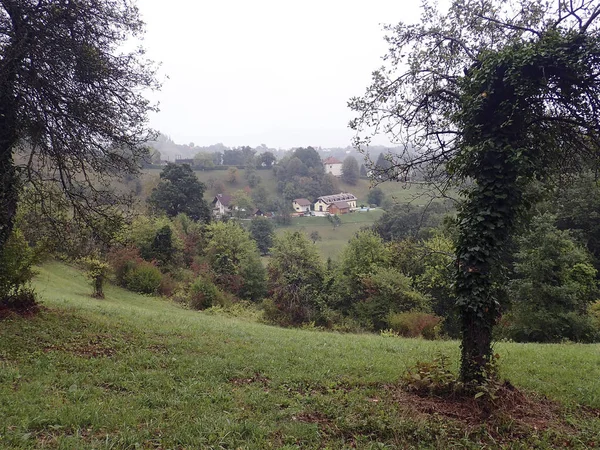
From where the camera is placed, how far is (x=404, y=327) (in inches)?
811

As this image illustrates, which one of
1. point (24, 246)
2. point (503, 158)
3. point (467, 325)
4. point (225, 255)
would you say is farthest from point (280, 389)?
point (225, 255)

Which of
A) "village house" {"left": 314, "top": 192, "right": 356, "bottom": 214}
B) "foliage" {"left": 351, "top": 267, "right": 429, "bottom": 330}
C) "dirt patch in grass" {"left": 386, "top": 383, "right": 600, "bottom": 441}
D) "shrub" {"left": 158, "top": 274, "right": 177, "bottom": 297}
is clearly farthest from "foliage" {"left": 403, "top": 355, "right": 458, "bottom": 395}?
"village house" {"left": 314, "top": 192, "right": 356, "bottom": 214}

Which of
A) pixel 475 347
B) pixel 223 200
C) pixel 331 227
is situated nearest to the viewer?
pixel 475 347

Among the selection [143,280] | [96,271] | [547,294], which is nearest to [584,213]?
[547,294]

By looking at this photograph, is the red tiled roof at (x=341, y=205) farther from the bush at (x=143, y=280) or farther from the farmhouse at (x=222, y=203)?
the bush at (x=143, y=280)

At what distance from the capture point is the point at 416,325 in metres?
20.3

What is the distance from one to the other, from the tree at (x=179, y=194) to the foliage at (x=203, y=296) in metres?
20.6

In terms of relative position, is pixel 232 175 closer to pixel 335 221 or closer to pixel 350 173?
pixel 350 173

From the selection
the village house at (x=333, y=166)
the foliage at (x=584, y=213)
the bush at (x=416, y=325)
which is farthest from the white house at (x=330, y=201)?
the bush at (x=416, y=325)

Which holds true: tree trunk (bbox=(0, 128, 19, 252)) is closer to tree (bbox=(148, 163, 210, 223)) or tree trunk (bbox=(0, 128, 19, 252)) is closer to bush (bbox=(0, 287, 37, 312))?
bush (bbox=(0, 287, 37, 312))

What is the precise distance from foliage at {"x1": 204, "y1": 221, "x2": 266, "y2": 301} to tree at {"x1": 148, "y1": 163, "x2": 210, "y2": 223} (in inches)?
367

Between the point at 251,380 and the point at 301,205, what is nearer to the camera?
the point at 251,380

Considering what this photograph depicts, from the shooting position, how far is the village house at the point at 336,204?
7844cm

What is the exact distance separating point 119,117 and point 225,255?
26624 millimetres
